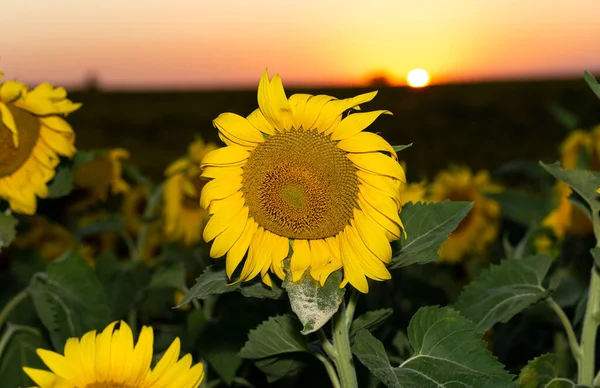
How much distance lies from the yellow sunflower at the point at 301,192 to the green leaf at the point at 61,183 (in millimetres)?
968

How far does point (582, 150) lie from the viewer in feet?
12.1

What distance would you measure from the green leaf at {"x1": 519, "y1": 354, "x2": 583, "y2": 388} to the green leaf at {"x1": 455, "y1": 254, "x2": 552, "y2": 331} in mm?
150

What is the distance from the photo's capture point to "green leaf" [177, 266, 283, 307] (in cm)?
169

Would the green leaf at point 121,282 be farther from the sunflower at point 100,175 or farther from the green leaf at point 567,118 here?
the green leaf at point 567,118

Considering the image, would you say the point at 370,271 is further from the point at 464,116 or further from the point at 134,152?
the point at 464,116

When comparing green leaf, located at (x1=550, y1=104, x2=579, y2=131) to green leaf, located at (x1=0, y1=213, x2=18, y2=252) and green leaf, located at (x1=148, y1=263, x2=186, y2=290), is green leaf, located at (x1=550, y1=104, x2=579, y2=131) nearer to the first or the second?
green leaf, located at (x1=148, y1=263, x2=186, y2=290)

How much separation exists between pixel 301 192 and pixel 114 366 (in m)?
0.51

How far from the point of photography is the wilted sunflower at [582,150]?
11.8 feet

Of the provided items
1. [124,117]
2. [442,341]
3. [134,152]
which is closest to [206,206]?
[442,341]

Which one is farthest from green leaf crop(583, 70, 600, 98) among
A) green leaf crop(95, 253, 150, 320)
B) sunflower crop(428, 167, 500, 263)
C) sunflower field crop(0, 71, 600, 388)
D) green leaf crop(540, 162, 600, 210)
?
sunflower crop(428, 167, 500, 263)

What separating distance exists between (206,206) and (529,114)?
1676 centimetres

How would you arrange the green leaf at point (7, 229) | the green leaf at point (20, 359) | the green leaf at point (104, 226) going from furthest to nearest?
the green leaf at point (104, 226) → the green leaf at point (20, 359) → the green leaf at point (7, 229)

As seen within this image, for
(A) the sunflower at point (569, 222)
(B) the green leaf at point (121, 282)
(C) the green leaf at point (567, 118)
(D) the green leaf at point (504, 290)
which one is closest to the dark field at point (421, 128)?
(C) the green leaf at point (567, 118)

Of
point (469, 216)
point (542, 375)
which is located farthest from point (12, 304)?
point (469, 216)
